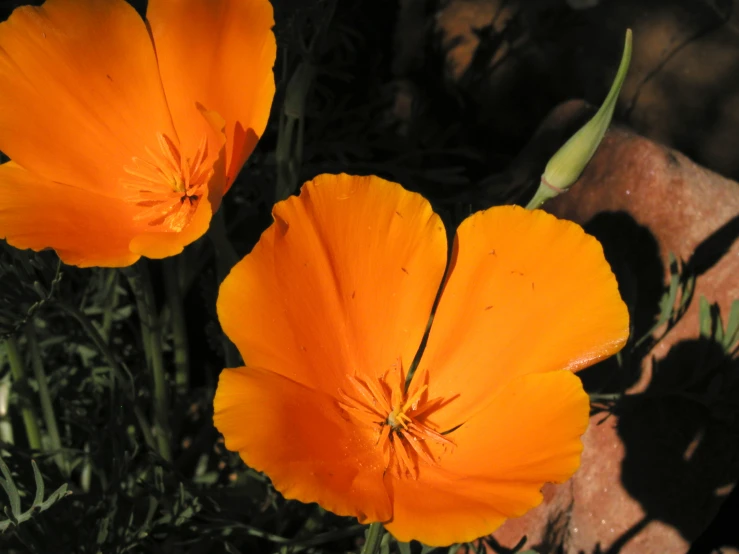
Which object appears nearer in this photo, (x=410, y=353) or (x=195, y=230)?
(x=195, y=230)

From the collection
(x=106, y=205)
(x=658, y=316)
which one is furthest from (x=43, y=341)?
(x=658, y=316)

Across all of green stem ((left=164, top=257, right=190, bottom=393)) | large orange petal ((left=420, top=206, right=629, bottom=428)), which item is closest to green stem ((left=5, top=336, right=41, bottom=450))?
green stem ((left=164, top=257, right=190, bottom=393))

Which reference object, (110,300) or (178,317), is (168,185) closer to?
(178,317)

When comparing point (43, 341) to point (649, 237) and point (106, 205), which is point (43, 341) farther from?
point (649, 237)

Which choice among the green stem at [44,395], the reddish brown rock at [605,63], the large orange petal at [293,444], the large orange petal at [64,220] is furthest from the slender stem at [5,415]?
the reddish brown rock at [605,63]

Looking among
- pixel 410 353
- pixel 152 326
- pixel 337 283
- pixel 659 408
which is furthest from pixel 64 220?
pixel 659 408

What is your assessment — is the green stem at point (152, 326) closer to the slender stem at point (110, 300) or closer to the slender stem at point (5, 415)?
the slender stem at point (110, 300)

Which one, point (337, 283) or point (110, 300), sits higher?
point (337, 283)
